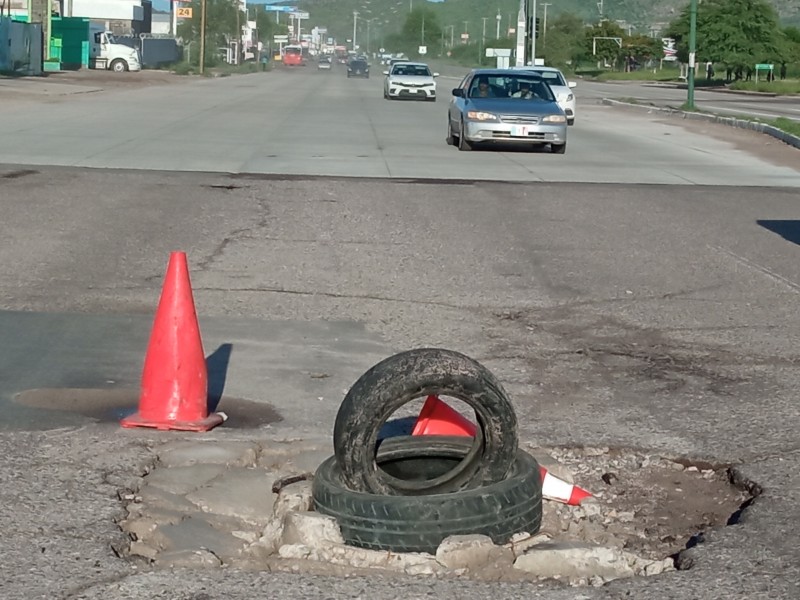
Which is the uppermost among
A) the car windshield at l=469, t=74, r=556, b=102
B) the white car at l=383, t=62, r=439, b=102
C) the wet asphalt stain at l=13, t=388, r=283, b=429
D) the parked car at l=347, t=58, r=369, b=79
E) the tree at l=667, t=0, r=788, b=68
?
the tree at l=667, t=0, r=788, b=68

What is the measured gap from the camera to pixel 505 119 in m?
22.4

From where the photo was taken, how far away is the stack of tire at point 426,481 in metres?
4.41

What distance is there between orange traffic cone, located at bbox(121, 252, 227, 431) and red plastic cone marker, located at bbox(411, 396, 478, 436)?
1.04m

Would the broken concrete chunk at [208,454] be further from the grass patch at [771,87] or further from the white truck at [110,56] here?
the white truck at [110,56]

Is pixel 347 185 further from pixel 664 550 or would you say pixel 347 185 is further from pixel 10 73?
pixel 10 73

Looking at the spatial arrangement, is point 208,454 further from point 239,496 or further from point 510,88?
point 510,88

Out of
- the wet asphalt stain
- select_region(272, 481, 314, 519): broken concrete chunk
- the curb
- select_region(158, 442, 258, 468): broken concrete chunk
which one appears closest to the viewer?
select_region(272, 481, 314, 519): broken concrete chunk

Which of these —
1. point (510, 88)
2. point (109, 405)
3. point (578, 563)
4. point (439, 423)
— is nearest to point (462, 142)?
point (510, 88)

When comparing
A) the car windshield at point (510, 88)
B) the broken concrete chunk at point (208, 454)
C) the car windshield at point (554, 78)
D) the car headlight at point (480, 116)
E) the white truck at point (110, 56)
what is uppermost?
the white truck at point (110, 56)

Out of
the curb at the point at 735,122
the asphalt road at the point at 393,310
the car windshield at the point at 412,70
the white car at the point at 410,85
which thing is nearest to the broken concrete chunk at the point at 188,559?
the asphalt road at the point at 393,310

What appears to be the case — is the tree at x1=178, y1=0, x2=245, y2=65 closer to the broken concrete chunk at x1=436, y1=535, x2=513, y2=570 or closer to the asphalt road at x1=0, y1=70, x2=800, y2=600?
the asphalt road at x1=0, y1=70, x2=800, y2=600

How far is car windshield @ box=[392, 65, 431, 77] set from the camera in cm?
4875

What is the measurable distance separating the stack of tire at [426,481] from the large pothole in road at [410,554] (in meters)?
0.07

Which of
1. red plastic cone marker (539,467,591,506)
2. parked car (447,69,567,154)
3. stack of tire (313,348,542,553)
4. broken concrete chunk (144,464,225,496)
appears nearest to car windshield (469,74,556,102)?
parked car (447,69,567,154)
